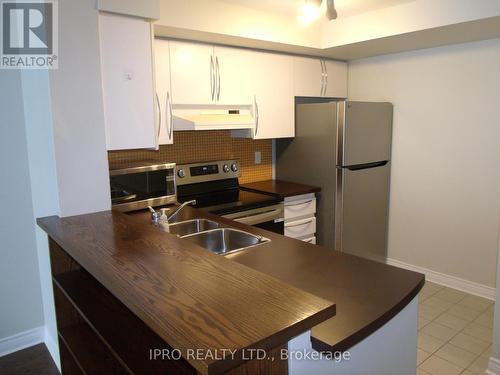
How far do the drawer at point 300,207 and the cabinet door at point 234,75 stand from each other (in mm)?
942

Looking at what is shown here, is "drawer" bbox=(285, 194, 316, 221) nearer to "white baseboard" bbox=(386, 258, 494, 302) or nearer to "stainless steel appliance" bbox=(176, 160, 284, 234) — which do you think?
"stainless steel appliance" bbox=(176, 160, 284, 234)

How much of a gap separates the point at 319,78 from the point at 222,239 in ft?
7.29

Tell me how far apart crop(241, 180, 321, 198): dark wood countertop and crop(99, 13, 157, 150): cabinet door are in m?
1.35

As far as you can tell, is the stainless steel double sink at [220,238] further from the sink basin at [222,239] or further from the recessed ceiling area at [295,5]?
the recessed ceiling area at [295,5]

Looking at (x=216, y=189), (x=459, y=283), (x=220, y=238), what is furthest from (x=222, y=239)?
(x=459, y=283)

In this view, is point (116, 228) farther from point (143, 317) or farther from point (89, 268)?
point (143, 317)

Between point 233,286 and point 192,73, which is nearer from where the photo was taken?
point 233,286

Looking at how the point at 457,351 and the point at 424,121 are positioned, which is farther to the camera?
the point at 424,121

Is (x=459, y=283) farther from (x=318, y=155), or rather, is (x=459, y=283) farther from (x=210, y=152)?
(x=210, y=152)

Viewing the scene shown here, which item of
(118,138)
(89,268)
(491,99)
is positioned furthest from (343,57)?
(89,268)

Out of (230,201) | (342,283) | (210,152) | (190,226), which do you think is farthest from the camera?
(210,152)

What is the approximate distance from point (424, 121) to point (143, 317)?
3310mm

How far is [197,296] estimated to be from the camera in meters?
1.00

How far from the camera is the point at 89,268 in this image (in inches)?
48.2
